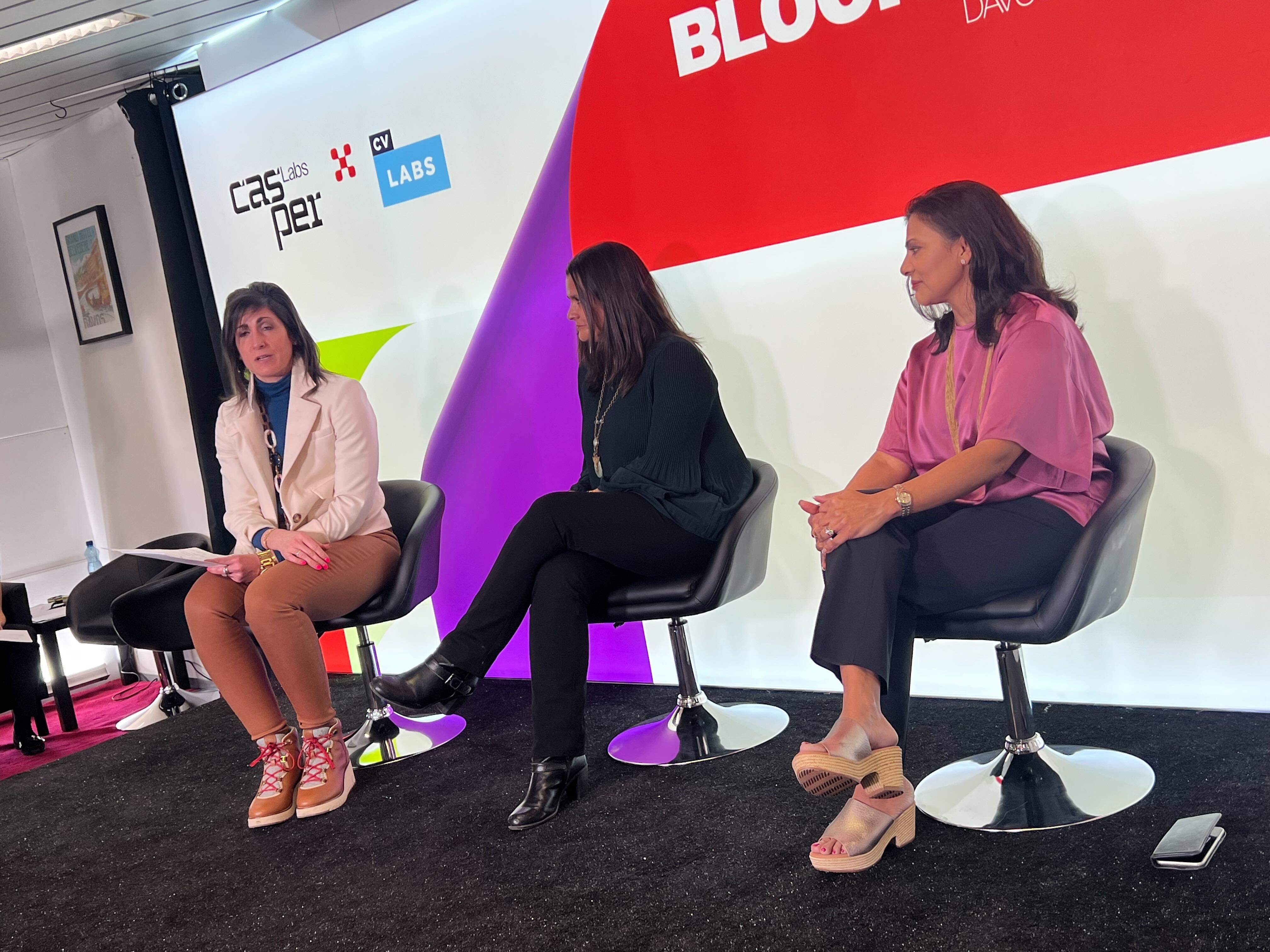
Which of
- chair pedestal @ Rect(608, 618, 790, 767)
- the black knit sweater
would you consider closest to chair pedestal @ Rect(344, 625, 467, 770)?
chair pedestal @ Rect(608, 618, 790, 767)

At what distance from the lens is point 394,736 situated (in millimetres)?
3324

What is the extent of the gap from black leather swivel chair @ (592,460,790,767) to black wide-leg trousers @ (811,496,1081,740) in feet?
1.64

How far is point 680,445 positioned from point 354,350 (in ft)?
6.16

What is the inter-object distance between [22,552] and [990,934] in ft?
17.6

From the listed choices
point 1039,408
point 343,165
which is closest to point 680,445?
point 1039,408

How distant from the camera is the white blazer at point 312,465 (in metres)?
3.10

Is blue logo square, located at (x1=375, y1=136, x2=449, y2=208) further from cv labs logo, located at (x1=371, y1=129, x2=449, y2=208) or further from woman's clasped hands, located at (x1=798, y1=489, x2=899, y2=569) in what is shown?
woman's clasped hands, located at (x1=798, y1=489, x2=899, y2=569)

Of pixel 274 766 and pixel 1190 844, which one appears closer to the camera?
pixel 1190 844

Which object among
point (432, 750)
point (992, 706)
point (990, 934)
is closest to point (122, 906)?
point (432, 750)

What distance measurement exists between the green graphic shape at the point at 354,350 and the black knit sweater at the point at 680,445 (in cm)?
144

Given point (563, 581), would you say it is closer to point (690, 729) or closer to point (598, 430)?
point (598, 430)

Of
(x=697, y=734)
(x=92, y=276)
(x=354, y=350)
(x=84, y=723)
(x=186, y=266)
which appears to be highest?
(x=92, y=276)

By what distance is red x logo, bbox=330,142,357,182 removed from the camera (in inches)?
155

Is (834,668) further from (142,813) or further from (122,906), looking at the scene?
(142,813)
